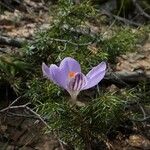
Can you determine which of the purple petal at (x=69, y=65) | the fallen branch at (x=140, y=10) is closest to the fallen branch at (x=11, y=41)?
the purple petal at (x=69, y=65)

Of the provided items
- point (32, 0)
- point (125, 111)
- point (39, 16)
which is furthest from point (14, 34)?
point (125, 111)

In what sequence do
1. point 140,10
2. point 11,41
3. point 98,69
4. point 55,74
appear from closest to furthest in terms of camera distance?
1. point 55,74
2. point 98,69
3. point 11,41
4. point 140,10

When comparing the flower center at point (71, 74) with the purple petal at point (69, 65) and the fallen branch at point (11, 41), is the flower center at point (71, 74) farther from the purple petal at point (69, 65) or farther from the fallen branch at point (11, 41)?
the fallen branch at point (11, 41)

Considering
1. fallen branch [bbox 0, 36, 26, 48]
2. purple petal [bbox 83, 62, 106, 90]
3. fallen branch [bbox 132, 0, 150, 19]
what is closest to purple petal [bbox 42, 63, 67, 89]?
purple petal [bbox 83, 62, 106, 90]

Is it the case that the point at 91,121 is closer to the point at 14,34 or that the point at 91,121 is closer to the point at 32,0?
the point at 14,34

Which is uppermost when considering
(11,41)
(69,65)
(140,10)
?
(69,65)

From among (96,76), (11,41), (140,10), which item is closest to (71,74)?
(96,76)

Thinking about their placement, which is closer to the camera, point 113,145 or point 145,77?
point 113,145

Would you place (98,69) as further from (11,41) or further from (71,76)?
(11,41)

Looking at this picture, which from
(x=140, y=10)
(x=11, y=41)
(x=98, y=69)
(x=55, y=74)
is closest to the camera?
(x=55, y=74)
